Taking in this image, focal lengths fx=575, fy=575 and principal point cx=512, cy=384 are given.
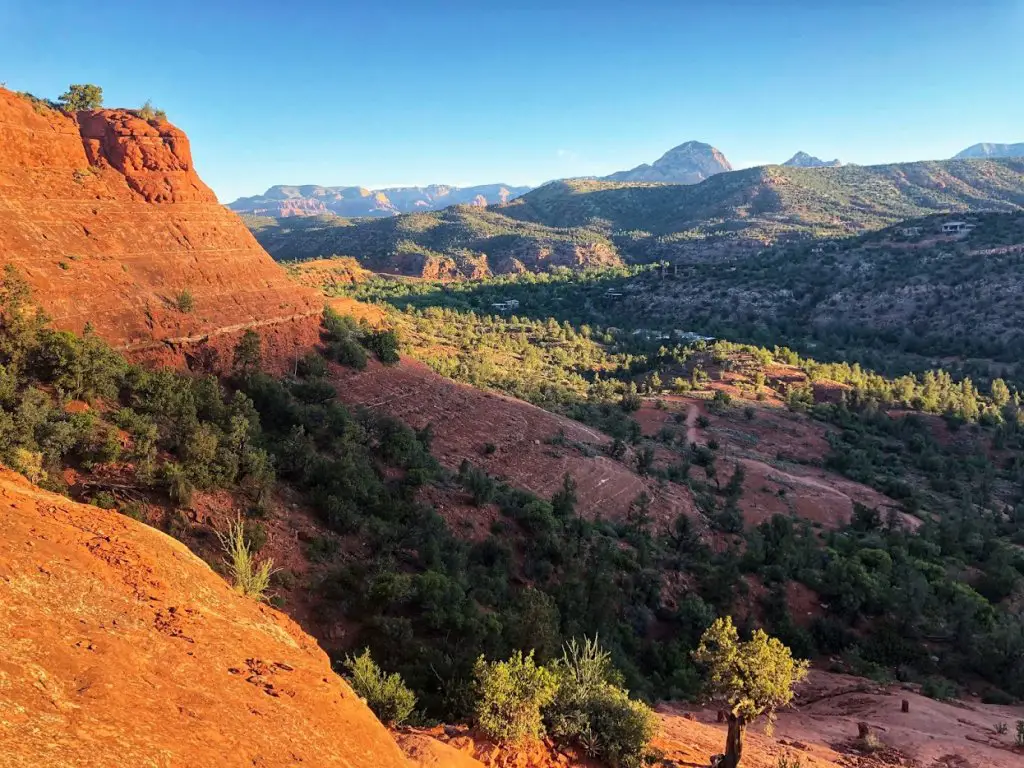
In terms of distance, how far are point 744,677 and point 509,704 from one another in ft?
12.4

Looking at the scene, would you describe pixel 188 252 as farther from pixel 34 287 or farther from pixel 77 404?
pixel 77 404

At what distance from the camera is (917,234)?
9062 cm

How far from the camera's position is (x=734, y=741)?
9500mm

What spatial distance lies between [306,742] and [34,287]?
65.2ft

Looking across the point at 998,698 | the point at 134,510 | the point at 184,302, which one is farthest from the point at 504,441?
the point at 998,698

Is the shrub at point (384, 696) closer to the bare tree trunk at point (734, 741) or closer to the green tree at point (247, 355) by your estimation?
the bare tree trunk at point (734, 741)

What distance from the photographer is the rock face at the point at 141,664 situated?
451 cm

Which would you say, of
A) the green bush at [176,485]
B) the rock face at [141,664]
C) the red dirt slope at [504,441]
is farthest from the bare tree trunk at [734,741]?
the red dirt slope at [504,441]

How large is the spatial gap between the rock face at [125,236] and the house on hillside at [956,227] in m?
99.4

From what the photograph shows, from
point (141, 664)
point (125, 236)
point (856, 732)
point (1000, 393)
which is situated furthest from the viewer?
point (1000, 393)

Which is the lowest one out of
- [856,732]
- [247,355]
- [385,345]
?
[856,732]

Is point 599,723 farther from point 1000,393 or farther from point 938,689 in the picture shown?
point 1000,393

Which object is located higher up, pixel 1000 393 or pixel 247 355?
pixel 247 355

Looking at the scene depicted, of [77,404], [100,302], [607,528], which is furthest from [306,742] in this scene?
[100,302]
